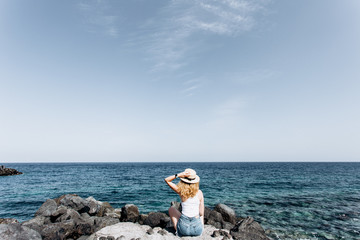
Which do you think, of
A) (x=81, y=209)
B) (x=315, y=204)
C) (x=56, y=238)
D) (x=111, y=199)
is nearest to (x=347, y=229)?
(x=315, y=204)

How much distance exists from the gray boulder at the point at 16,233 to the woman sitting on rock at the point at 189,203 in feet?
21.1

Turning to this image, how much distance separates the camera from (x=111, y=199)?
76.9 feet

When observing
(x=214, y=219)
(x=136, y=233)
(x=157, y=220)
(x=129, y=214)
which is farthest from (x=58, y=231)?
(x=214, y=219)

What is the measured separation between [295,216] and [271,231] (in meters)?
4.45

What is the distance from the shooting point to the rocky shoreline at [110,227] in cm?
766

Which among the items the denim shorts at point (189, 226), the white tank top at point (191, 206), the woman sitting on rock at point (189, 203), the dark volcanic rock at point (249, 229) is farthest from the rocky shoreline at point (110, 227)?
the white tank top at point (191, 206)

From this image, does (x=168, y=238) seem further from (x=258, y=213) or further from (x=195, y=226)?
(x=258, y=213)

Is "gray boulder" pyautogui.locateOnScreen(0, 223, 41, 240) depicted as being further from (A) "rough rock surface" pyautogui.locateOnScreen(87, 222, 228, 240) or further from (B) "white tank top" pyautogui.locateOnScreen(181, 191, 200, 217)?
(B) "white tank top" pyautogui.locateOnScreen(181, 191, 200, 217)

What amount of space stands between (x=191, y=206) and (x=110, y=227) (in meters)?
4.38

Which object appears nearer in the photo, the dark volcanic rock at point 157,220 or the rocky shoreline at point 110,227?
the rocky shoreline at point 110,227

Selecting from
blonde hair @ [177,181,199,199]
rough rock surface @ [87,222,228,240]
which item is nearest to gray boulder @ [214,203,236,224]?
rough rock surface @ [87,222,228,240]

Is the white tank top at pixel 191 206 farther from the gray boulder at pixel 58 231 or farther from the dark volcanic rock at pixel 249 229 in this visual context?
the gray boulder at pixel 58 231

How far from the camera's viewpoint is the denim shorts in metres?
6.57

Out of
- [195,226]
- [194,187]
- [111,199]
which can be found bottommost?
[111,199]
